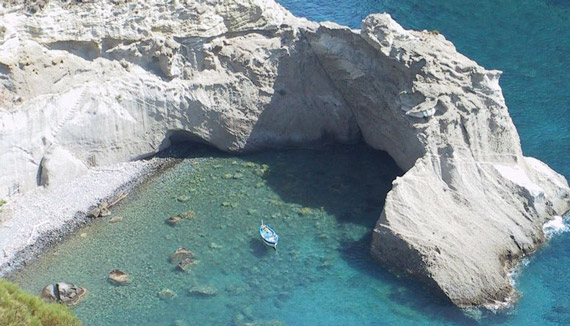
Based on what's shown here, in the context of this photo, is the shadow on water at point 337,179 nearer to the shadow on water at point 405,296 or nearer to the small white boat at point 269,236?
the shadow on water at point 405,296

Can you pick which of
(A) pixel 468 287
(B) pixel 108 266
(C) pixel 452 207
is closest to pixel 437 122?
(C) pixel 452 207

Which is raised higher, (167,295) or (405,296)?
(405,296)

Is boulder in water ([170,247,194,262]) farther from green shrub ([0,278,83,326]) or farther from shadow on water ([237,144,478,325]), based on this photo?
green shrub ([0,278,83,326])

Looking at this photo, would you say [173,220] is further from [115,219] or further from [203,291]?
[203,291]

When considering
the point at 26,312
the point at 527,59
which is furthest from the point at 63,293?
the point at 527,59

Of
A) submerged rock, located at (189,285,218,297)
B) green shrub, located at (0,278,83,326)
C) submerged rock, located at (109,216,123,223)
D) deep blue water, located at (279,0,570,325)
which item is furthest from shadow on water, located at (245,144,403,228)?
green shrub, located at (0,278,83,326)

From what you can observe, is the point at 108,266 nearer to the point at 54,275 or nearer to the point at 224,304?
the point at 54,275
